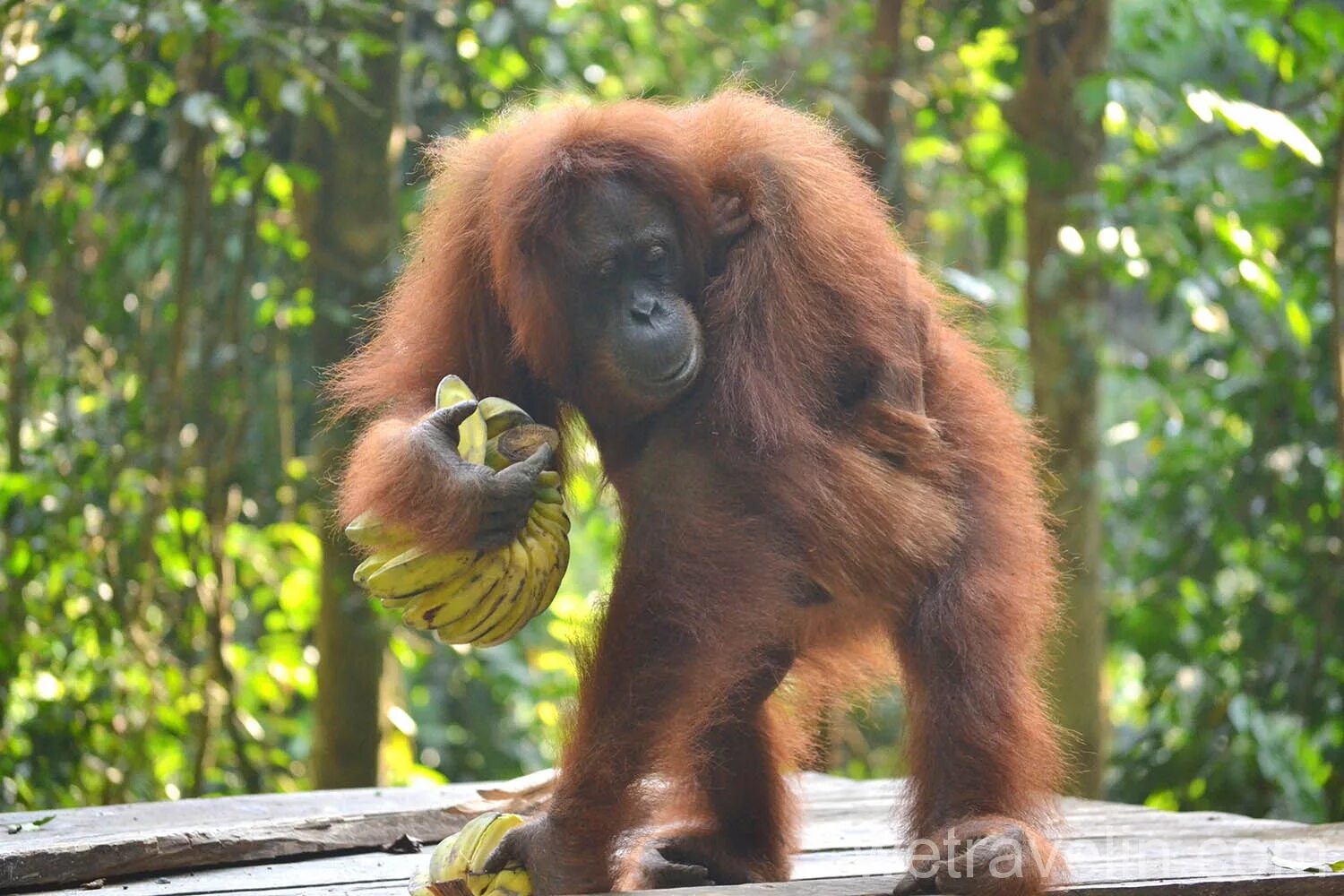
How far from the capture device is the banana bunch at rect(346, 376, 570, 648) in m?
2.14

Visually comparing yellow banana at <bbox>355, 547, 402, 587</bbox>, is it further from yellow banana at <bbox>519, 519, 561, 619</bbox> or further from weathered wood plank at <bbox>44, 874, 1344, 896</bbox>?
weathered wood plank at <bbox>44, 874, 1344, 896</bbox>

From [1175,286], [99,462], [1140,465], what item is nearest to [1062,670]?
[1175,286]

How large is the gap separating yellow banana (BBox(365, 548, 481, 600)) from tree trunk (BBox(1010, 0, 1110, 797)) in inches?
104

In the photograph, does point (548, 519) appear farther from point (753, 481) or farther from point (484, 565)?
point (753, 481)

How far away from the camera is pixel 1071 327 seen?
4.41m

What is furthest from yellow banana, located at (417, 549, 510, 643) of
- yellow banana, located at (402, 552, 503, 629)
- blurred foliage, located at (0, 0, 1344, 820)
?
blurred foliage, located at (0, 0, 1344, 820)

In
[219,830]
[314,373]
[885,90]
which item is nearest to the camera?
[219,830]

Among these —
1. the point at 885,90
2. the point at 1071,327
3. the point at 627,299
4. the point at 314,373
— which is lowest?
the point at 314,373

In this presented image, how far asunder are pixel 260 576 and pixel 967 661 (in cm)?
350

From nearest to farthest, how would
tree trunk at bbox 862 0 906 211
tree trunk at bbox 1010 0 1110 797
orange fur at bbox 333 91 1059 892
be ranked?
orange fur at bbox 333 91 1059 892 → tree trunk at bbox 1010 0 1110 797 → tree trunk at bbox 862 0 906 211

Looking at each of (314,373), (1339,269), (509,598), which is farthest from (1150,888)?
(314,373)

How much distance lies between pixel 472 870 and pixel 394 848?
765 mm

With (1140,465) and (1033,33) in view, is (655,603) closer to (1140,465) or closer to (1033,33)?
(1033,33)

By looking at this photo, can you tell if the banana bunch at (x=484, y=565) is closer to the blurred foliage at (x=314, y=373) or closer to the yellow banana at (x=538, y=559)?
the yellow banana at (x=538, y=559)
